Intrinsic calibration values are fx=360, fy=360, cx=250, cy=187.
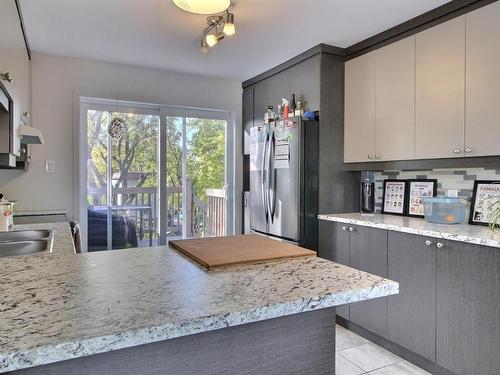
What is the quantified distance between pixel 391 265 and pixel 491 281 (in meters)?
0.65

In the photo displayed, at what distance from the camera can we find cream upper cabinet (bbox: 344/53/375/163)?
114 inches

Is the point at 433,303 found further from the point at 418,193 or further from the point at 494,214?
the point at 418,193

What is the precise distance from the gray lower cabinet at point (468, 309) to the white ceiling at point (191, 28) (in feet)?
5.27

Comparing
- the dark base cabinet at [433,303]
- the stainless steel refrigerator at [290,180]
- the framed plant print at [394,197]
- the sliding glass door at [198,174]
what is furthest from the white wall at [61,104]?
the dark base cabinet at [433,303]

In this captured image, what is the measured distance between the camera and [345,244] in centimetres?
281

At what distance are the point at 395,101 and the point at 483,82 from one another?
2.07 ft

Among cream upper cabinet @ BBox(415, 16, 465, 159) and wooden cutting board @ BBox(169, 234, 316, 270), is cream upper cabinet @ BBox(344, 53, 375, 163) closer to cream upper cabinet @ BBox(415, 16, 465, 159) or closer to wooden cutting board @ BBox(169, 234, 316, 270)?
cream upper cabinet @ BBox(415, 16, 465, 159)

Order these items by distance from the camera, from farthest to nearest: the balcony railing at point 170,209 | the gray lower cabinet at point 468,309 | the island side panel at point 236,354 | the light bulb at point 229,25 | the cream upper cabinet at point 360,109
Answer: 1. the balcony railing at point 170,209
2. the cream upper cabinet at point 360,109
3. the light bulb at point 229,25
4. the gray lower cabinet at point 468,309
5. the island side panel at point 236,354

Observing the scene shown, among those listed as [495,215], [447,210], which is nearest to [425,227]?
[447,210]

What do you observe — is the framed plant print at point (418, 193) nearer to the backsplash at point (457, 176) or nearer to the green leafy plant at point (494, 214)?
the backsplash at point (457, 176)

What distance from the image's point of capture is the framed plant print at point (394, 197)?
2947 millimetres

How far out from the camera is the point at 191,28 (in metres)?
2.72

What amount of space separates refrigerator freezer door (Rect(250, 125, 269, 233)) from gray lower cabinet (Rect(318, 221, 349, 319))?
0.60 m

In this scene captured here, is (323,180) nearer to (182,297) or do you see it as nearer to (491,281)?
(491,281)
